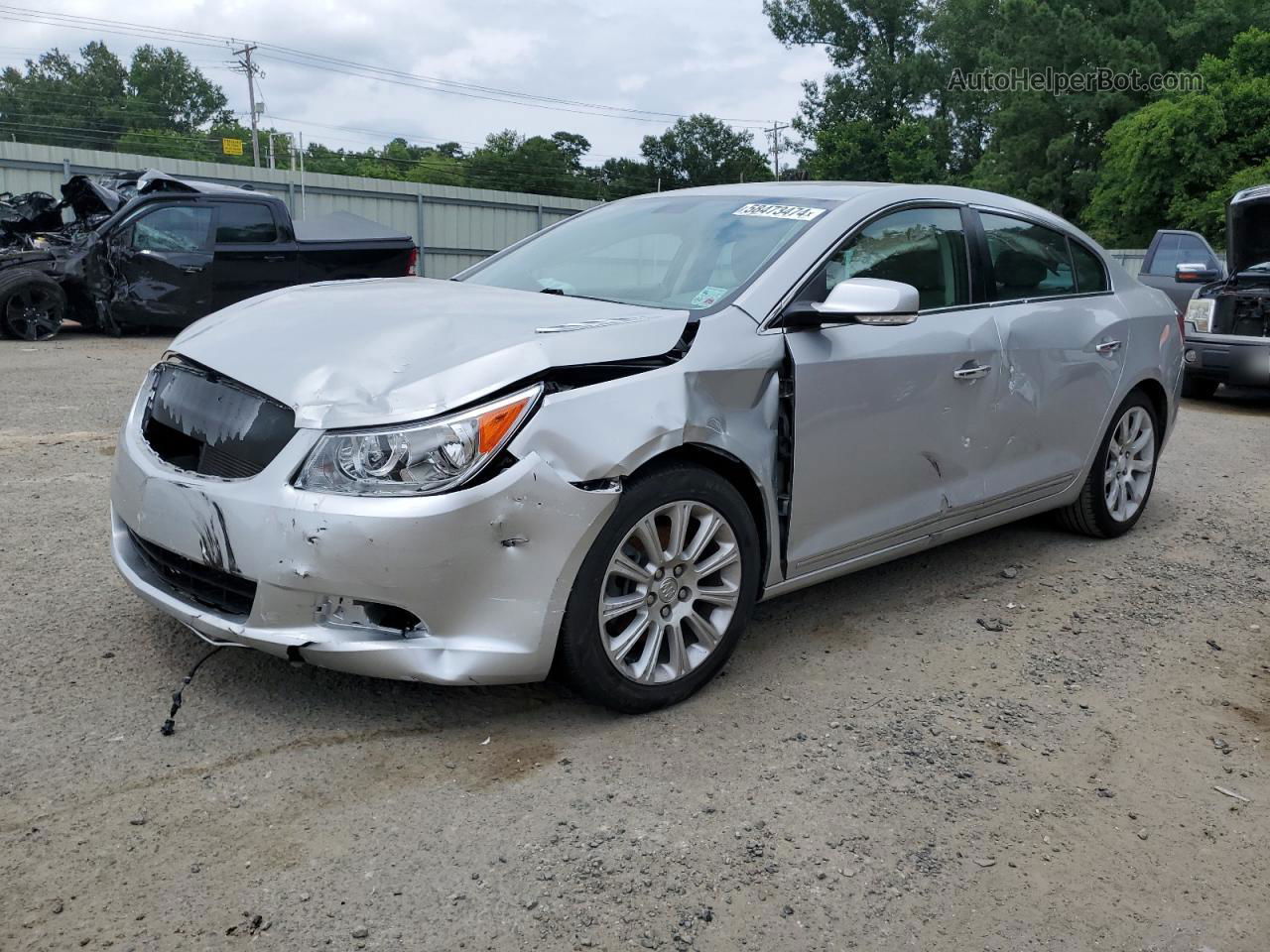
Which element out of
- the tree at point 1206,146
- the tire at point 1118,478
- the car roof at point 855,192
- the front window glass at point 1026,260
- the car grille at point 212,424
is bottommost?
the tire at point 1118,478

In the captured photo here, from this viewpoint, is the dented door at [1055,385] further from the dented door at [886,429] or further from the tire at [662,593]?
the tire at [662,593]

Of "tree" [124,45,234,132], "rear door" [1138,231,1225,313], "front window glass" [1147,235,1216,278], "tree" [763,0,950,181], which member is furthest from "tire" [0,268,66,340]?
"tree" [124,45,234,132]

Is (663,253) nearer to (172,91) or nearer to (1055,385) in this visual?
(1055,385)

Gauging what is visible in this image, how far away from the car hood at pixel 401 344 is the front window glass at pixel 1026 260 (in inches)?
66.4

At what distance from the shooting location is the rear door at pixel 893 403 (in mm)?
3588

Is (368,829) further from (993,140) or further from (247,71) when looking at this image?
(247,71)

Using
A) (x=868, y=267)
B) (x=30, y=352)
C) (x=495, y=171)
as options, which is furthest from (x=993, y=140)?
(x=868, y=267)

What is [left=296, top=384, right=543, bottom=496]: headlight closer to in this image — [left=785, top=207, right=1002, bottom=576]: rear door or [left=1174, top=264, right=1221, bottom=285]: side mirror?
[left=785, top=207, right=1002, bottom=576]: rear door

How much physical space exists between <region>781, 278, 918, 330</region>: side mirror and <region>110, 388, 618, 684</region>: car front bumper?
960 mm

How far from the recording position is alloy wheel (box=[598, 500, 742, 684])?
313 centimetres

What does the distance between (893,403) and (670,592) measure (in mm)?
1119

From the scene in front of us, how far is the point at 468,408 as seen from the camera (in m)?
2.84
